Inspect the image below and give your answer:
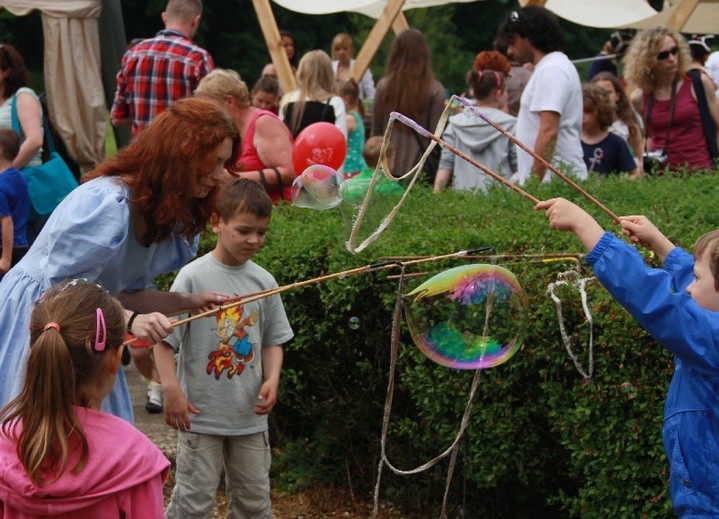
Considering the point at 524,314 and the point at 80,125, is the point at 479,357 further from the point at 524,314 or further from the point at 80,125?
the point at 80,125

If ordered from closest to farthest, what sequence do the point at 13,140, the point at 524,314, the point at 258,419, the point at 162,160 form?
the point at 162,160
the point at 524,314
the point at 258,419
the point at 13,140

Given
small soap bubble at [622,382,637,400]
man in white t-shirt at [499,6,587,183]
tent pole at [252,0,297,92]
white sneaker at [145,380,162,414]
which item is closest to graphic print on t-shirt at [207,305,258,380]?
small soap bubble at [622,382,637,400]

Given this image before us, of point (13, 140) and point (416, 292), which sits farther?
point (13, 140)

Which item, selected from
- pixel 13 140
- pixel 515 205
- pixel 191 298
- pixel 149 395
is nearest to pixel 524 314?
pixel 191 298

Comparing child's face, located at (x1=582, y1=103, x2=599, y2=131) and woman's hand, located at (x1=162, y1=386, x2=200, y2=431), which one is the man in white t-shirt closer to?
child's face, located at (x1=582, y1=103, x2=599, y2=131)

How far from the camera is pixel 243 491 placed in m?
4.73

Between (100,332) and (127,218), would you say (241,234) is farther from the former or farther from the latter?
(100,332)

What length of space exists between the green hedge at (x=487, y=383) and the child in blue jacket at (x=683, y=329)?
59cm

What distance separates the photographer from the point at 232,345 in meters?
4.65

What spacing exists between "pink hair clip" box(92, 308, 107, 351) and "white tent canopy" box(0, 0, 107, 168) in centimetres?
910

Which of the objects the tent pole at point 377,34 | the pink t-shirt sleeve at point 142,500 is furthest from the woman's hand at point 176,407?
the tent pole at point 377,34

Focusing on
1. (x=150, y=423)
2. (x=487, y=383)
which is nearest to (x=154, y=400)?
(x=150, y=423)

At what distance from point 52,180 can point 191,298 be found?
4146 millimetres

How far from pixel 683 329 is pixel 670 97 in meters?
5.51
